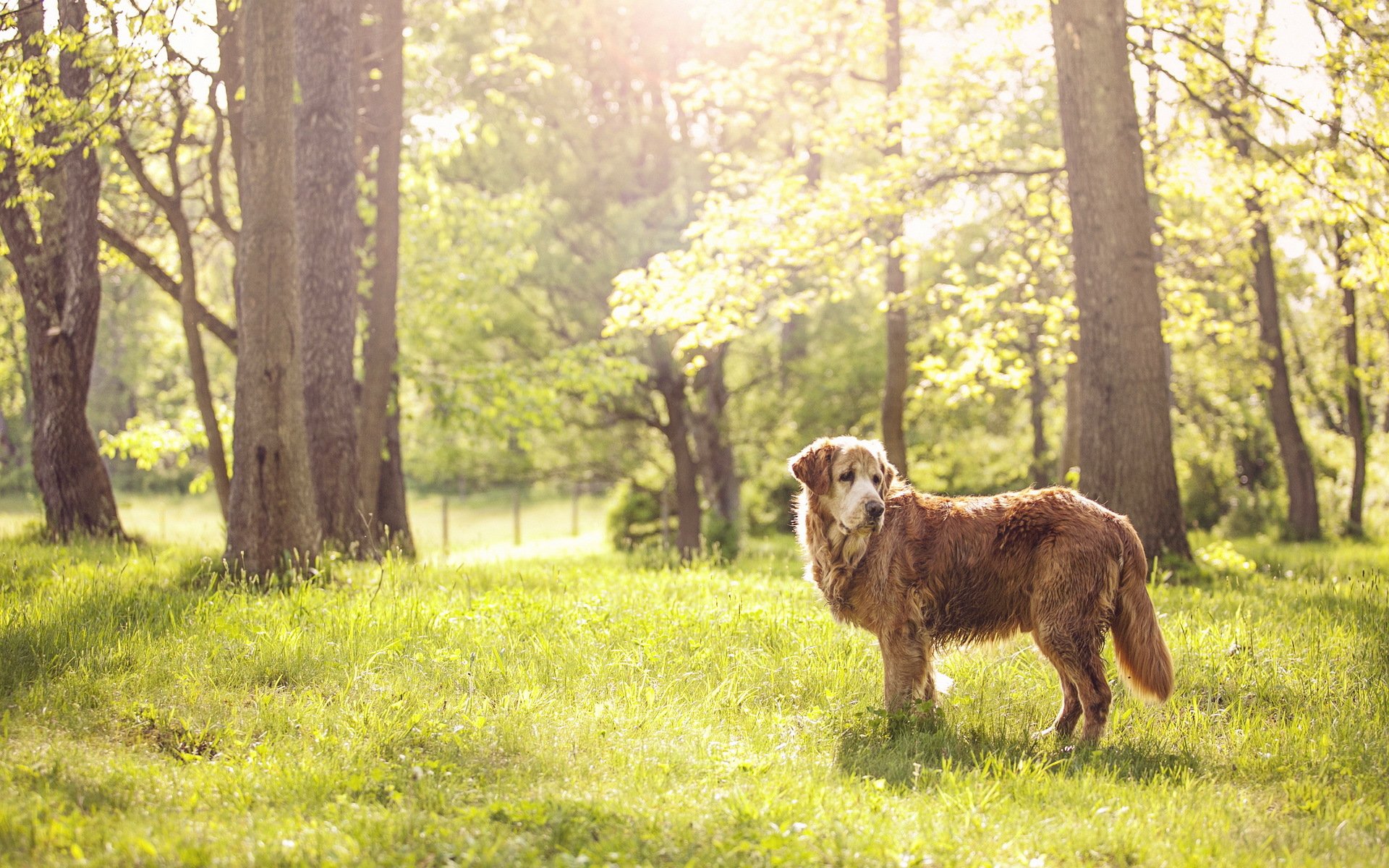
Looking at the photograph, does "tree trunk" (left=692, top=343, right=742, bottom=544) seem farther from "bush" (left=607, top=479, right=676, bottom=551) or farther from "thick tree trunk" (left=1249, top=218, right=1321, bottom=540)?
"thick tree trunk" (left=1249, top=218, right=1321, bottom=540)

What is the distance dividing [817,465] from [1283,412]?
13160 millimetres

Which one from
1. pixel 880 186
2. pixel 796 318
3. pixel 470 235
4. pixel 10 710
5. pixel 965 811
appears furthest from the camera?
pixel 796 318

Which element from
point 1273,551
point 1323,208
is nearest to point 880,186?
point 1323,208

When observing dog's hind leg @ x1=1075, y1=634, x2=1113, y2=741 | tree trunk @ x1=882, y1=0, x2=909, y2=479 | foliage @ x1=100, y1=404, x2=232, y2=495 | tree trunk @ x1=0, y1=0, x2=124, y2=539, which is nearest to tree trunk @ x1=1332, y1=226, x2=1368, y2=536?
tree trunk @ x1=882, y1=0, x2=909, y2=479

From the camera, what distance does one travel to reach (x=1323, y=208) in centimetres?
970

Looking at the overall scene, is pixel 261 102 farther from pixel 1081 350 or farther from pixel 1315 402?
pixel 1315 402

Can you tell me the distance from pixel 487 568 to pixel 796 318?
11.7m

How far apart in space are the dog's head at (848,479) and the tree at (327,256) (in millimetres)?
5241

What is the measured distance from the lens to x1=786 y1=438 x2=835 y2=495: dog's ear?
5.24m

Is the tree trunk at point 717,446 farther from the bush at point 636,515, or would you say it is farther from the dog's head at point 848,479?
the dog's head at point 848,479

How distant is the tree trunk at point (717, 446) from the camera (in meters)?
18.2

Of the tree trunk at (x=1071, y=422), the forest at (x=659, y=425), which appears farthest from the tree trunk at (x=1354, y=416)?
the tree trunk at (x=1071, y=422)

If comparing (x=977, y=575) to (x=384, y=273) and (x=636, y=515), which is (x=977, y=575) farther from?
(x=636, y=515)

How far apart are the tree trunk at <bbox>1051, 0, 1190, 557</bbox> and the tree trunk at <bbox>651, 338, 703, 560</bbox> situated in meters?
9.57
